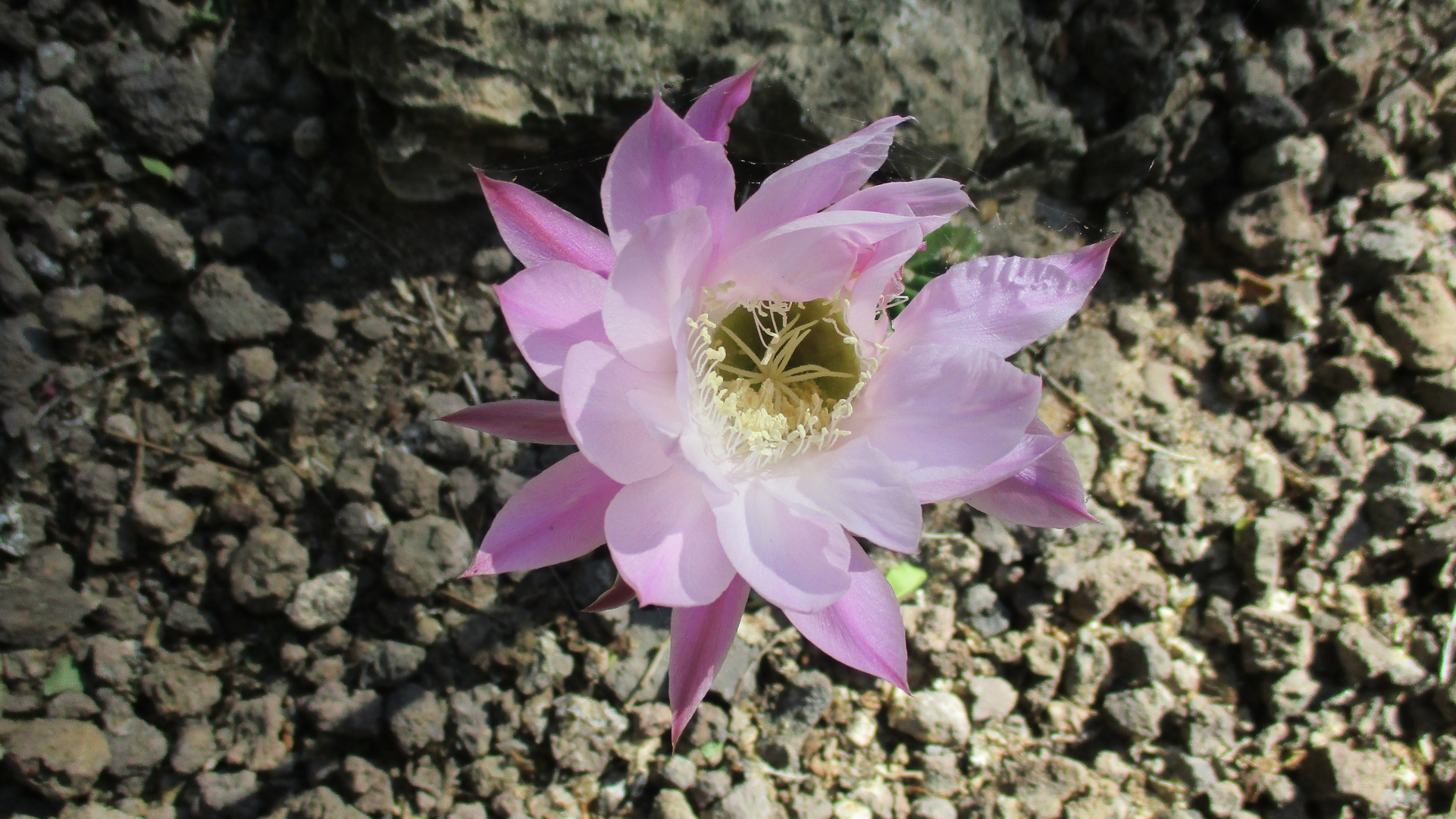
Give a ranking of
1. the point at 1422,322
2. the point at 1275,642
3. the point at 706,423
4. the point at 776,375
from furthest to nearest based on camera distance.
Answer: the point at 1422,322 < the point at 1275,642 < the point at 776,375 < the point at 706,423

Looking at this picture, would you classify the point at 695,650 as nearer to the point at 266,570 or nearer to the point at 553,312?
the point at 553,312

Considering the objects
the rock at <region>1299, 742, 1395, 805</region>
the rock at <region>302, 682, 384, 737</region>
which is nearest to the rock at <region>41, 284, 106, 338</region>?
the rock at <region>302, 682, 384, 737</region>

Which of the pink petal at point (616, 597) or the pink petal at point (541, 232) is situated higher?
the pink petal at point (541, 232)

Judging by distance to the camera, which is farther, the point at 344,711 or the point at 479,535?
the point at 479,535

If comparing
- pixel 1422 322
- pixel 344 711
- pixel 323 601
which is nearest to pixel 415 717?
pixel 344 711

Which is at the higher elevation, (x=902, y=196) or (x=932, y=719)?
(x=902, y=196)

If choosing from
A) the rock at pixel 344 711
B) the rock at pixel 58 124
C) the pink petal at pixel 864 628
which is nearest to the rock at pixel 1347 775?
the pink petal at pixel 864 628

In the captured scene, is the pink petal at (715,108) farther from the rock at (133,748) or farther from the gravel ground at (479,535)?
the rock at (133,748)
